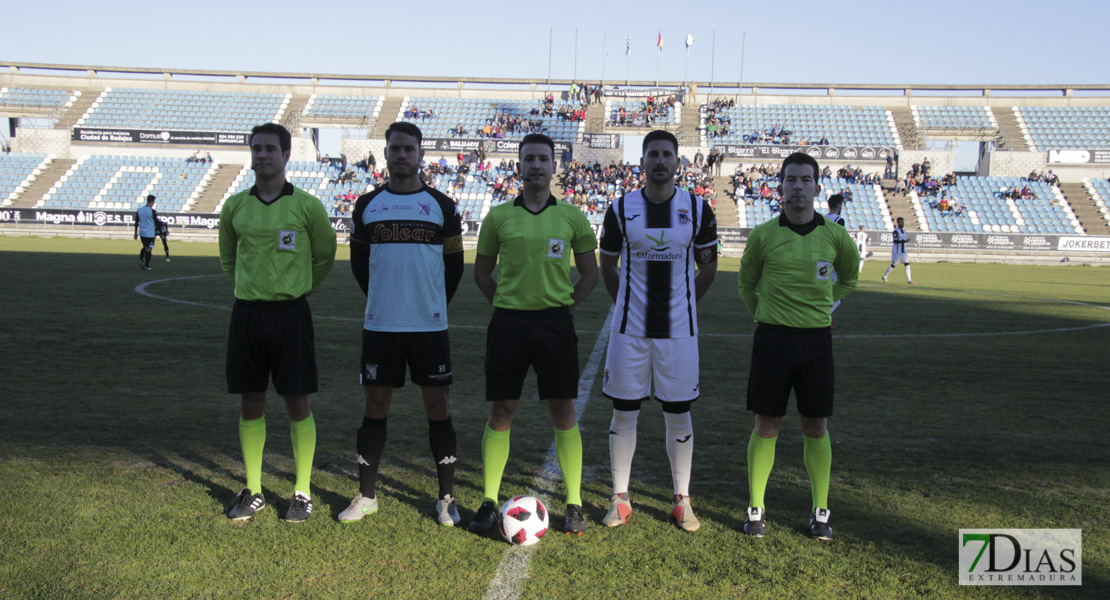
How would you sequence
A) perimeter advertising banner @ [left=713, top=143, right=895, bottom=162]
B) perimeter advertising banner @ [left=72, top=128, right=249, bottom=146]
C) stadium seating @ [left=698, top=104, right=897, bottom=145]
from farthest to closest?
stadium seating @ [left=698, top=104, right=897, bottom=145] → perimeter advertising banner @ [left=72, top=128, right=249, bottom=146] → perimeter advertising banner @ [left=713, top=143, right=895, bottom=162]

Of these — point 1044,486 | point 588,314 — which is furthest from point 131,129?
point 1044,486

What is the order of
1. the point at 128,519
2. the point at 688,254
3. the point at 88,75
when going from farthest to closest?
the point at 88,75
the point at 688,254
the point at 128,519

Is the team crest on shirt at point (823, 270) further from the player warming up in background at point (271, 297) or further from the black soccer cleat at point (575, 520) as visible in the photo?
the player warming up in background at point (271, 297)

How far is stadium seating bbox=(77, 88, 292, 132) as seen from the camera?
5347 centimetres

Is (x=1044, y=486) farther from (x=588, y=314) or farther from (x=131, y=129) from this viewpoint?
(x=131, y=129)

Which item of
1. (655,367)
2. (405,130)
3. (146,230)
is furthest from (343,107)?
(655,367)

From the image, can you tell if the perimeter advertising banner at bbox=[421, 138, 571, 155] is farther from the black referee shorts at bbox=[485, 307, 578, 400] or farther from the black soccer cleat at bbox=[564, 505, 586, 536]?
the black soccer cleat at bbox=[564, 505, 586, 536]

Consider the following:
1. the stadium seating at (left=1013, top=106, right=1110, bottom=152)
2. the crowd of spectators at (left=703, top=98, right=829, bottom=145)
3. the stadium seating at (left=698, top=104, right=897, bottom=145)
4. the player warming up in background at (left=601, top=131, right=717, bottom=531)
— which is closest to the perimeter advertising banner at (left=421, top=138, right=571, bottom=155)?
the crowd of spectators at (left=703, top=98, right=829, bottom=145)

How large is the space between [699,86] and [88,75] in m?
43.8

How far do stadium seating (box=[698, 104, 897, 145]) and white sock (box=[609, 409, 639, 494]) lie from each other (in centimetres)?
4934

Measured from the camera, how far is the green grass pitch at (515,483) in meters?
3.71

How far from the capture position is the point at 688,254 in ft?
14.9

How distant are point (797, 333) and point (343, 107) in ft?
183

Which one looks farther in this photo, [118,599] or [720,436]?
[720,436]
